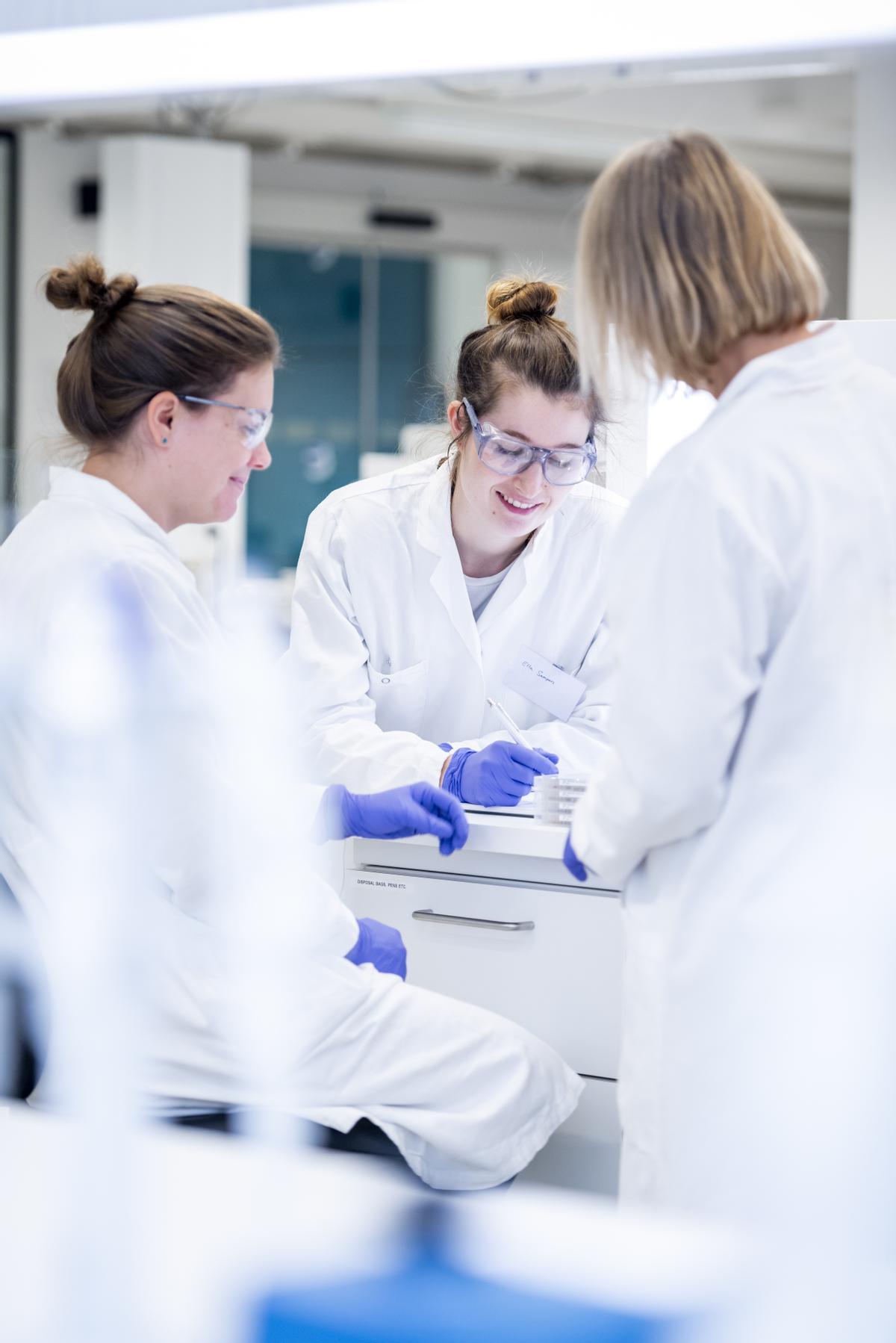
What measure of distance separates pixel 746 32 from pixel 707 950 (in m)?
1.04

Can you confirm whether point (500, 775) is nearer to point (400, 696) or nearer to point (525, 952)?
point (525, 952)

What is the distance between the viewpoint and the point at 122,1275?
0.60 meters

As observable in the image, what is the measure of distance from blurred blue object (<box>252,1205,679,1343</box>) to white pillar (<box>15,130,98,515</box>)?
6.11m

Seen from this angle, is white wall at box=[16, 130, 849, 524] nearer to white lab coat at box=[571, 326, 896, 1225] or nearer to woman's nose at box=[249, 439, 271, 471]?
woman's nose at box=[249, 439, 271, 471]

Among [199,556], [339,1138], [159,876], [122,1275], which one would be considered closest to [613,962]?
[339,1138]

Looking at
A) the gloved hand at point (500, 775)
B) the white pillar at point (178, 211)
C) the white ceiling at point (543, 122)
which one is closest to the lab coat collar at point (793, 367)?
the gloved hand at point (500, 775)

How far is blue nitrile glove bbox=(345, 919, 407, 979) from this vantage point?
1550 millimetres

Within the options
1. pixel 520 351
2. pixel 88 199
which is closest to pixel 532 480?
pixel 520 351

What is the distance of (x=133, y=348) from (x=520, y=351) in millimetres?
627

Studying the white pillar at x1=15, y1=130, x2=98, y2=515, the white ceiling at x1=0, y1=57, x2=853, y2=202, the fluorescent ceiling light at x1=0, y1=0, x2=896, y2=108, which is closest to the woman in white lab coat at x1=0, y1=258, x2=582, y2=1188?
the fluorescent ceiling light at x1=0, y1=0, x2=896, y2=108

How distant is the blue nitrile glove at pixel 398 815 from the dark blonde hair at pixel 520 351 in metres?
0.61

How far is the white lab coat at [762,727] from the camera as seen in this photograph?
1.06 metres

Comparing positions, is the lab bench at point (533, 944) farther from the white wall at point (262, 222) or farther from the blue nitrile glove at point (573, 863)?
the white wall at point (262, 222)

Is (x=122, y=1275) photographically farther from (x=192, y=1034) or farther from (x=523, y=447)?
(x=523, y=447)
